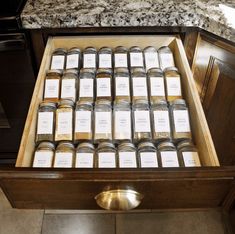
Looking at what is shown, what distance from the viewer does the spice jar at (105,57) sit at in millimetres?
896

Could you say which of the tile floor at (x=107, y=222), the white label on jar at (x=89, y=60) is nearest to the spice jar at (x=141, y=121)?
the white label on jar at (x=89, y=60)

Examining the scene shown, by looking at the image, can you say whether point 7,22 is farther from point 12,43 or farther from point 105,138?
point 105,138

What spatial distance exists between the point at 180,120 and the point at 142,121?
104mm

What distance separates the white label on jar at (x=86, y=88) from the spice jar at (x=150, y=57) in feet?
0.64

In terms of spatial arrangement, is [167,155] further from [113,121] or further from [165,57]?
[165,57]

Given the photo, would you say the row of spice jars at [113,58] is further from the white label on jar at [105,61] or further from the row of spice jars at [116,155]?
the row of spice jars at [116,155]

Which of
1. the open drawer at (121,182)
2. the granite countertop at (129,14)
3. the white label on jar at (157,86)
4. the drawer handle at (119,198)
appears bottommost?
the drawer handle at (119,198)

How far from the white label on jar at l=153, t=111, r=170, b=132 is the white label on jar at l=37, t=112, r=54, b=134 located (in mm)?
279

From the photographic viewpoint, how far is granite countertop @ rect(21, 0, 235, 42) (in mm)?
840

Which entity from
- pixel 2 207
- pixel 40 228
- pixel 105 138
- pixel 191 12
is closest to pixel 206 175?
pixel 105 138

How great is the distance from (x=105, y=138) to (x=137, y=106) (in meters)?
0.13

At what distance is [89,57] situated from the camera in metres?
0.91

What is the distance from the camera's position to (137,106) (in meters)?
0.78

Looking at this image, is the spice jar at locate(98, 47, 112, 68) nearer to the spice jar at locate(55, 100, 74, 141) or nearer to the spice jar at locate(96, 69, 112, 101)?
the spice jar at locate(96, 69, 112, 101)
